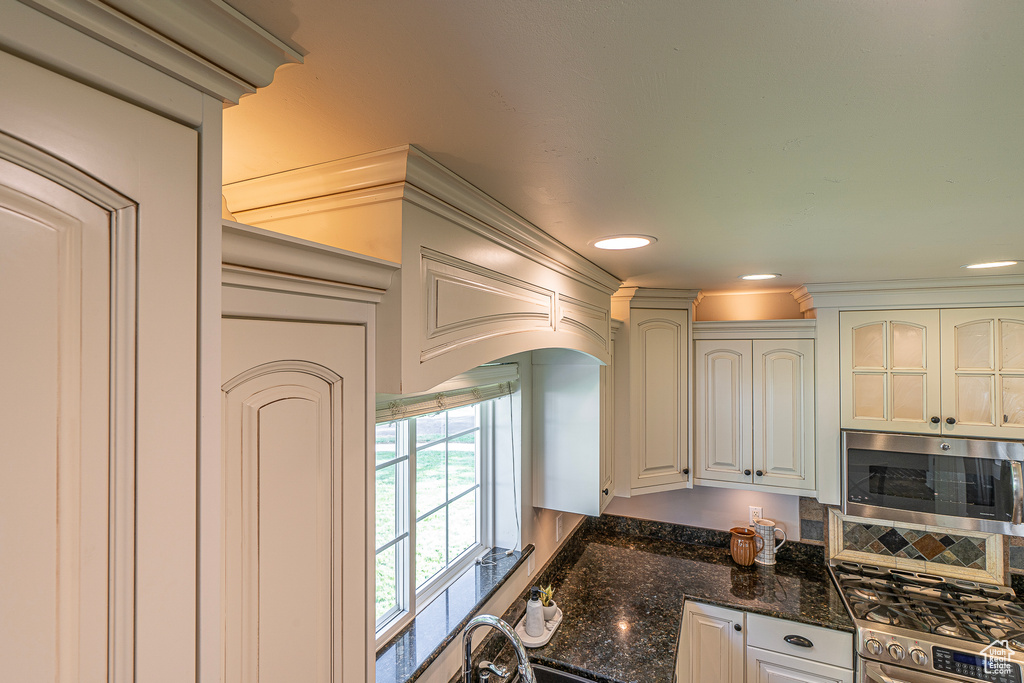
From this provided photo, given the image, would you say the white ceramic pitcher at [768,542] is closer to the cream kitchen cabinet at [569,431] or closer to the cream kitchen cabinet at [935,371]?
the cream kitchen cabinet at [935,371]

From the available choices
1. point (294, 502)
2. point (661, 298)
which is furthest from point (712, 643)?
point (294, 502)

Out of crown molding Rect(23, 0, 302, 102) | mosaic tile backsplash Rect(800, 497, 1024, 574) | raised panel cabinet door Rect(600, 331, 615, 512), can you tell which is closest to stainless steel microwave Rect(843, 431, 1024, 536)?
mosaic tile backsplash Rect(800, 497, 1024, 574)

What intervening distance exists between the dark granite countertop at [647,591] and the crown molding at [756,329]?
1252 mm

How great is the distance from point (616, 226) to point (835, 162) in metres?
0.55

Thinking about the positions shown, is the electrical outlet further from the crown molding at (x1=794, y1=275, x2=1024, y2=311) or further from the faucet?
the faucet

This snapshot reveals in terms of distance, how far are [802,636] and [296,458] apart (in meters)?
2.59

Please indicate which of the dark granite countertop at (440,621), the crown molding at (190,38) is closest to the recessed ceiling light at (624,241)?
the crown molding at (190,38)

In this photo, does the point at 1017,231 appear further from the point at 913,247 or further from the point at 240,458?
the point at 240,458

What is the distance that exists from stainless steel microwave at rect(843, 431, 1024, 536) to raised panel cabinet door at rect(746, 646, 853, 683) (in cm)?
76

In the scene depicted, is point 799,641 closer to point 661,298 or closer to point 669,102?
point 661,298

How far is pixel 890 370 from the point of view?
97.3 inches

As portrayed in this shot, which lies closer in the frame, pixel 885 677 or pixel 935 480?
pixel 885 677

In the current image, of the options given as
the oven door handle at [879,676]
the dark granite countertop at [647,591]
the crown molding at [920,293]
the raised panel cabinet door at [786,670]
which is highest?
the crown molding at [920,293]

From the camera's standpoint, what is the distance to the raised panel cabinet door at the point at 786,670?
7.23 feet
